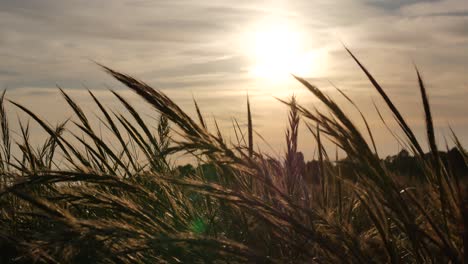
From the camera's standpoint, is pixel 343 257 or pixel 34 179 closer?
pixel 343 257

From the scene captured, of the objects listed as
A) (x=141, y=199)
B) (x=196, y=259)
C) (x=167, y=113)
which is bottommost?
(x=196, y=259)

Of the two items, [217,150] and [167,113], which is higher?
[167,113]

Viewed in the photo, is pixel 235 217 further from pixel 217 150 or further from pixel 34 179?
pixel 34 179

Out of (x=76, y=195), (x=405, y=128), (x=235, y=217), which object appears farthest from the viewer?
(x=235, y=217)

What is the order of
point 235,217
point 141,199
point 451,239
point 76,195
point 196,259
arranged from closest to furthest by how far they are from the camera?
1. point 451,239
2. point 196,259
3. point 76,195
4. point 235,217
5. point 141,199

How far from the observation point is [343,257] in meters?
1.69

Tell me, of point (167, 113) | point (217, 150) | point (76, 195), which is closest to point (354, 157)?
point (217, 150)

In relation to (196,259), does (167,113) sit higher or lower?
higher

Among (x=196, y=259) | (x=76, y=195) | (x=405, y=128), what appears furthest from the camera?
(x=76, y=195)

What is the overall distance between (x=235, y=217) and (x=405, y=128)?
951mm

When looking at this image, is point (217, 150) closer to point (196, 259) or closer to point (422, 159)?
point (196, 259)

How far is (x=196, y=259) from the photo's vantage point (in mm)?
2027

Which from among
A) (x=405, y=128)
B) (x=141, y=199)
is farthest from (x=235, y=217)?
(x=405, y=128)

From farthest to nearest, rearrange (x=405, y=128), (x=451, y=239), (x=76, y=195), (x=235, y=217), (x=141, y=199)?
1. (x=141, y=199)
2. (x=235, y=217)
3. (x=76, y=195)
4. (x=451, y=239)
5. (x=405, y=128)
